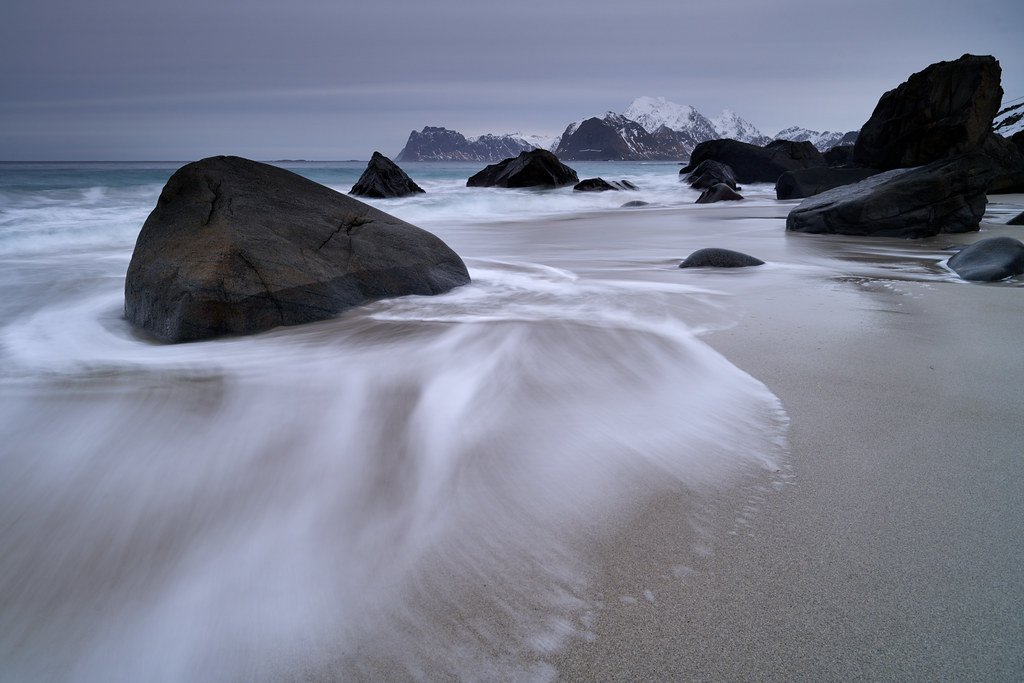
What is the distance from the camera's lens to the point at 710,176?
71.9 ft

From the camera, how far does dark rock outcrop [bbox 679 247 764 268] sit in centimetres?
505

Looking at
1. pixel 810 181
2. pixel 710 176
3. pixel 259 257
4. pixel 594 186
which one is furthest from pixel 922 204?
pixel 710 176

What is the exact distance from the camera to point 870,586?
126 cm

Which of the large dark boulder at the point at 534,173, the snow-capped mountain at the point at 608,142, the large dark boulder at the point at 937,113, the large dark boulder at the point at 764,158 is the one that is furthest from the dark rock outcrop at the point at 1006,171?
the snow-capped mountain at the point at 608,142

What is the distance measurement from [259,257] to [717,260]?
351cm

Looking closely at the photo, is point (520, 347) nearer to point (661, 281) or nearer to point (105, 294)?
point (661, 281)

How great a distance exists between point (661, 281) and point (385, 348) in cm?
239

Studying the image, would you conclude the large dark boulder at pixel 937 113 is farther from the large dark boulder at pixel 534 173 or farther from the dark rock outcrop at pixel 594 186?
the large dark boulder at pixel 534 173

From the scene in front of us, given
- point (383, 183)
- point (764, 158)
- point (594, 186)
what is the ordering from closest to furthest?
point (383, 183) < point (594, 186) < point (764, 158)

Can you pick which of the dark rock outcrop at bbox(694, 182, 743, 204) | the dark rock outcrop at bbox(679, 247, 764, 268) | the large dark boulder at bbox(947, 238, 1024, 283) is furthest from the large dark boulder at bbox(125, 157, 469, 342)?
the dark rock outcrop at bbox(694, 182, 743, 204)

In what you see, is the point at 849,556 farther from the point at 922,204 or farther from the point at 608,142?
the point at 608,142

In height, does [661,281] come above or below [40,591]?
above

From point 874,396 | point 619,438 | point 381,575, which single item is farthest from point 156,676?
point 874,396

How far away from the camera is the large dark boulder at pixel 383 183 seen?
1892 cm
